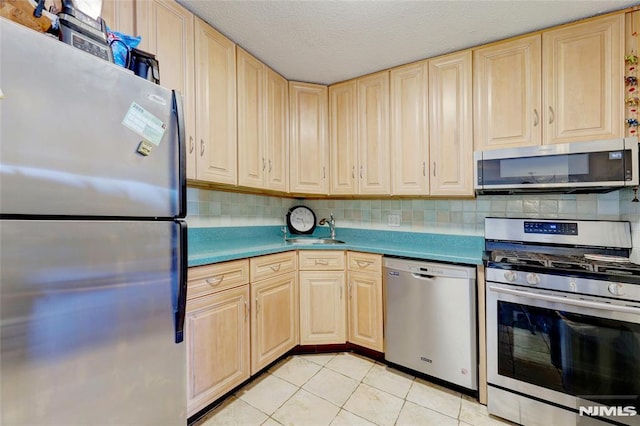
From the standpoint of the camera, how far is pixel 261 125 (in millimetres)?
2145

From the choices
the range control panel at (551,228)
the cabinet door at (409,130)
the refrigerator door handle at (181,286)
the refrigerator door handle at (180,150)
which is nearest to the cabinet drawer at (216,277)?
the refrigerator door handle at (181,286)

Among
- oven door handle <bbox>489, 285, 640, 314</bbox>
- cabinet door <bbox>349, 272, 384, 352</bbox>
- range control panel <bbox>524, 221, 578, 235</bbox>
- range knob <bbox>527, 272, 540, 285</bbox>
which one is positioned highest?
range control panel <bbox>524, 221, 578, 235</bbox>

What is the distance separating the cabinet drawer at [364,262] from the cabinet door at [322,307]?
4.8 inches

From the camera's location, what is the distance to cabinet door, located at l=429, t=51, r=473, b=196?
75.8 inches

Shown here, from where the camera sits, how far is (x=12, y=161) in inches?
26.2

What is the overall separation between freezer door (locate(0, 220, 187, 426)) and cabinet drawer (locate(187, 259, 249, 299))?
41 cm

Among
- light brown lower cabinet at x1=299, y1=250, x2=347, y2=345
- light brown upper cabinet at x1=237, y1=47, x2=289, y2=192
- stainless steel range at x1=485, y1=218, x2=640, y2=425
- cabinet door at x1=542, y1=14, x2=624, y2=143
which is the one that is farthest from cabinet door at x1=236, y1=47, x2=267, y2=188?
cabinet door at x1=542, y1=14, x2=624, y2=143

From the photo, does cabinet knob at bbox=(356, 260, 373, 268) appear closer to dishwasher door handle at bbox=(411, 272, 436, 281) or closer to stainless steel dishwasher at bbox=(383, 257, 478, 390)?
stainless steel dishwasher at bbox=(383, 257, 478, 390)

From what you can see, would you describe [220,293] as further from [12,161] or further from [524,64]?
[524,64]

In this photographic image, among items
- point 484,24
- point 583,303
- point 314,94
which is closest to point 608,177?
point 583,303

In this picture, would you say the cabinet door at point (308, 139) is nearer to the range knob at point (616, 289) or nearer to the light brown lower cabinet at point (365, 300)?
the light brown lower cabinet at point (365, 300)

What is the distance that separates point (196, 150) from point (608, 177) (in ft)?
7.87

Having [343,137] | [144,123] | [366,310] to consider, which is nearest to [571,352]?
[366,310]

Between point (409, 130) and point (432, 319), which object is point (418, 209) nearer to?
point (409, 130)
